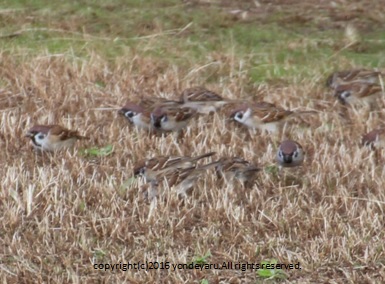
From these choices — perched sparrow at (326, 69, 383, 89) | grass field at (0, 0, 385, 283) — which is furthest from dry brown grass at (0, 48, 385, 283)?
perched sparrow at (326, 69, 383, 89)

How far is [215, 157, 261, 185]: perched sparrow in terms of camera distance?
26.4ft

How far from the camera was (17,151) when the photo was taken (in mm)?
8859

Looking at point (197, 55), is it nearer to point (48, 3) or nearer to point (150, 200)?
point (48, 3)

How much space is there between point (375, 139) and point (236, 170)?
141cm

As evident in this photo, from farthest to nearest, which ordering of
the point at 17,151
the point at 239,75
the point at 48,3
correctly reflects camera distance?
the point at 48,3
the point at 239,75
the point at 17,151

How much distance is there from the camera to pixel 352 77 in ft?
34.2

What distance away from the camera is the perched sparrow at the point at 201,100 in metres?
9.65

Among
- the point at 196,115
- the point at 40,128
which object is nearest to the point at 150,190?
the point at 40,128

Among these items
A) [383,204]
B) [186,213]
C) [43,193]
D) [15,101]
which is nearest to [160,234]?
[186,213]

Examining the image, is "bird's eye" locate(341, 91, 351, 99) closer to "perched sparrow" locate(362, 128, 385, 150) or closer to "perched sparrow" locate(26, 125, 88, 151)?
"perched sparrow" locate(362, 128, 385, 150)

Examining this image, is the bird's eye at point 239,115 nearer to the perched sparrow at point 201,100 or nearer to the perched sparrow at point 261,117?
the perched sparrow at point 261,117

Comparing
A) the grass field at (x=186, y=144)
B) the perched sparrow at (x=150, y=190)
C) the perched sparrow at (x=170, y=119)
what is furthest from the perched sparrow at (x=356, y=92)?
the perched sparrow at (x=150, y=190)

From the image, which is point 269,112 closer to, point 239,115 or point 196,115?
point 239,115

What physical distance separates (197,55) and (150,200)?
3.98 metres
